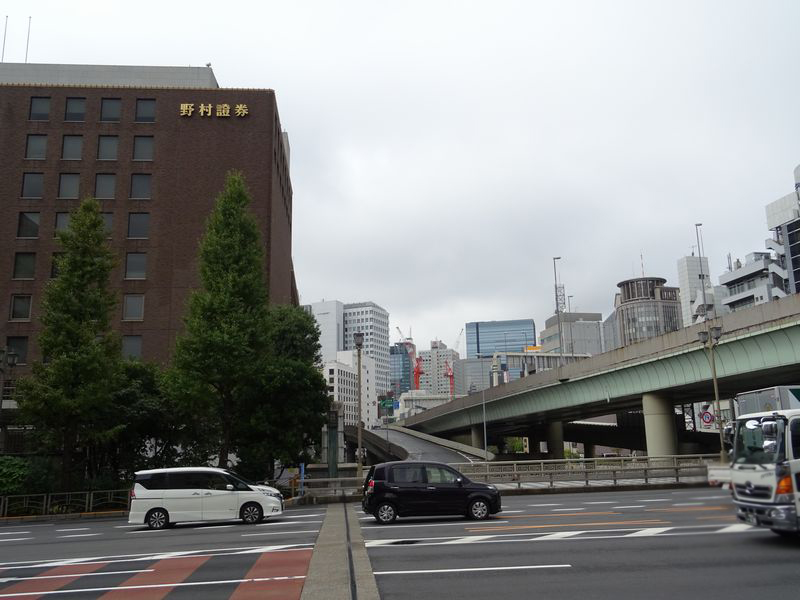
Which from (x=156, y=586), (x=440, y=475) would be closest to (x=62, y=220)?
(x=440, y=475)

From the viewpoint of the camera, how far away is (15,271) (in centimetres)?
5397

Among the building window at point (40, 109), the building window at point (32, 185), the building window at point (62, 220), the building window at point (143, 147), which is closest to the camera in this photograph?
the building window at point (62, 220)

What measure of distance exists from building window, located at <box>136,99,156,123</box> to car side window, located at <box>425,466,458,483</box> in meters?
49.0

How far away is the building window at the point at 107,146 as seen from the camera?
56969 millimetres

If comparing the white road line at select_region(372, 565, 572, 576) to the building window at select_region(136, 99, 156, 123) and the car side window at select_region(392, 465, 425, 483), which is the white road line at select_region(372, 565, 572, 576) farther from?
the building window at select_region(136, 99, 156, 123)

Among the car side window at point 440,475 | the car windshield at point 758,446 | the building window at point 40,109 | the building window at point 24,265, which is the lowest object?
the car side window at point 440,475

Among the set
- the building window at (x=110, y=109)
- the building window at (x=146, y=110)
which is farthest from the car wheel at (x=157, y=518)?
the building window at (x=110, y=109)

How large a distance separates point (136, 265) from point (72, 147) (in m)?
12.0

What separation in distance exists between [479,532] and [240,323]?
19.0 meters

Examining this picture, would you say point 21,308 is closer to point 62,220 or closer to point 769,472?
point 62,220

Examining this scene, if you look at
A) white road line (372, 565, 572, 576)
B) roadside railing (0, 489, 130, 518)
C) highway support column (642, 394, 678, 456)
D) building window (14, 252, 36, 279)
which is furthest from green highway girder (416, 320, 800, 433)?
building window (14, 252, 36, 279)

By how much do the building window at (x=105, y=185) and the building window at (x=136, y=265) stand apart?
565 cm

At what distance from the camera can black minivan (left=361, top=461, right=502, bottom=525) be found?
19.3 metres

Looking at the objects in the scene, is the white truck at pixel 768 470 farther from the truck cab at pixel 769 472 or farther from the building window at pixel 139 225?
the building window at pixel 139 225
